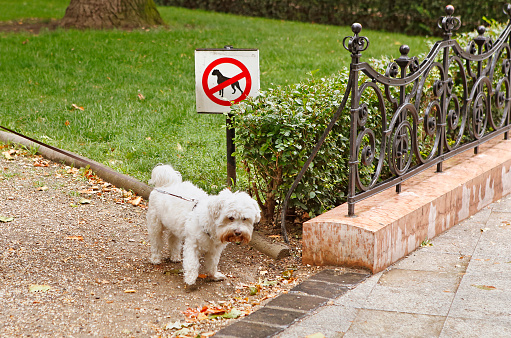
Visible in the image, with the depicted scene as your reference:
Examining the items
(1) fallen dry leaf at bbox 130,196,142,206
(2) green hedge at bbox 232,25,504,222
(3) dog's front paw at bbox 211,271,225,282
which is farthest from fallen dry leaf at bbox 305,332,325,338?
(1) fallen dry leaf at bbox 130,196,142,206

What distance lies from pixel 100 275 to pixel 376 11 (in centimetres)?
1560

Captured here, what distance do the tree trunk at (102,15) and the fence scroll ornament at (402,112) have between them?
886 centimetres

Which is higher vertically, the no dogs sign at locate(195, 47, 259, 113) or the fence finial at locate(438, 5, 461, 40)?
the fence finial at locate(438, 5, 461, 40)

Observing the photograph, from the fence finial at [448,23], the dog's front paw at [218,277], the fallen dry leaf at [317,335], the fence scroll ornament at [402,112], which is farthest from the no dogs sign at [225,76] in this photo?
the fallen dry leaf at [317,335]

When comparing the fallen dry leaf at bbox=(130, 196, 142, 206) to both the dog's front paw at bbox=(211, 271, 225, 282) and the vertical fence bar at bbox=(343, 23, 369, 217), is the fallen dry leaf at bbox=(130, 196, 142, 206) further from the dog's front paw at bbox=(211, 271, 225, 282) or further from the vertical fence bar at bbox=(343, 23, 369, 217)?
the vertical fence bar at bbox=(343, 23, 369, 217)

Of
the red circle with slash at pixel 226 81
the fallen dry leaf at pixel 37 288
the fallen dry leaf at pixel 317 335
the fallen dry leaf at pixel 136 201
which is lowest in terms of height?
the fallen dry leaf at pixel 317 335

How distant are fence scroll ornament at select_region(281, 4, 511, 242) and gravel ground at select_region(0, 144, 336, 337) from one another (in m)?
0.88

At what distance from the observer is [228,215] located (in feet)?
12.7

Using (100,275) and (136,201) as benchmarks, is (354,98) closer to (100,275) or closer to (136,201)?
(100,275)

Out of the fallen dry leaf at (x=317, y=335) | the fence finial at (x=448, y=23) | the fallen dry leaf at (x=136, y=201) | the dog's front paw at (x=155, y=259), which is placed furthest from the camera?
the fallen dry leaf at (x=136, y=201)

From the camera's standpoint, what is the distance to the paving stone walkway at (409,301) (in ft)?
11.3

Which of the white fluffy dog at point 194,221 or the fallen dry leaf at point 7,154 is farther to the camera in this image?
the fallen dry leaf at point 7,154

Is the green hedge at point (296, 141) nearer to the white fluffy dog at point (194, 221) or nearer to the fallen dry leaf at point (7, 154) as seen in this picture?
the white fluffy dog at point (194, 221)

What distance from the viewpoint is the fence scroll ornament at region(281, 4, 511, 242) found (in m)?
4.36
